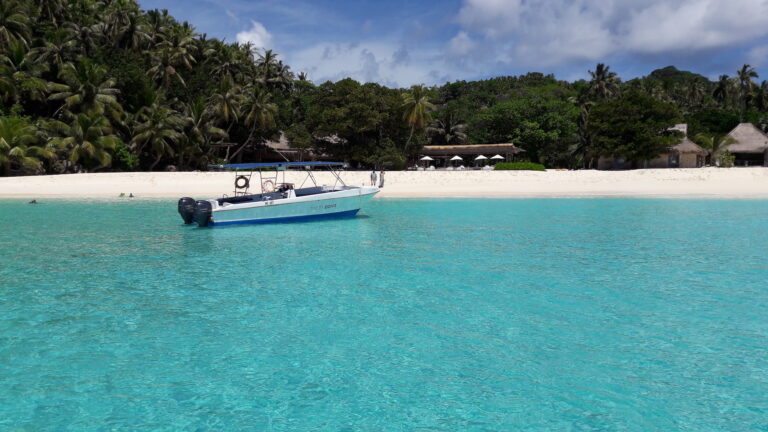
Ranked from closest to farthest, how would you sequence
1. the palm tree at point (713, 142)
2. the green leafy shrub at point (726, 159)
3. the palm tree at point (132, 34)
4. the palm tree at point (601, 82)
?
the palm tree at point (132, 34) → the green leafy shrub at point (726, 159) → the palm tree at point (713, 142) → the palm tree at point (601, 82)

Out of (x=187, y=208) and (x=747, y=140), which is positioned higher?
(x=747, y=140)

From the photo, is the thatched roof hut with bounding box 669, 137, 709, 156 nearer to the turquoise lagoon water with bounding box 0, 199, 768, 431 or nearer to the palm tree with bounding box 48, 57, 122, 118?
the turquoise lagoon water with bounding box 0, 199, 768, 431

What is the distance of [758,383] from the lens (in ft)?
20.6

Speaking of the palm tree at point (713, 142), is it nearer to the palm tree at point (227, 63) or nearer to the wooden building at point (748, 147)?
the wooden building at point (748, 147)

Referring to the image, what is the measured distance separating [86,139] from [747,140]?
6312cm

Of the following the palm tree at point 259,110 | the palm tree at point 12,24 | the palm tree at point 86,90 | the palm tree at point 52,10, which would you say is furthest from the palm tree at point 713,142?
the palm tree at point 52,10

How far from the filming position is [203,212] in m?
20.3

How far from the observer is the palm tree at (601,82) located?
236 feet

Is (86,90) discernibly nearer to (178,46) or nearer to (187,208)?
(178,46)

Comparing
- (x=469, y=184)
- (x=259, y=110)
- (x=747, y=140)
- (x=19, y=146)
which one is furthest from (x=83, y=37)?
(x=747, y=140)

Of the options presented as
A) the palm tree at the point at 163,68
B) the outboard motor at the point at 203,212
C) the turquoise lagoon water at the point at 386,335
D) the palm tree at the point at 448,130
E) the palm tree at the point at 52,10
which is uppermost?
the palm tree at the point at 52,10

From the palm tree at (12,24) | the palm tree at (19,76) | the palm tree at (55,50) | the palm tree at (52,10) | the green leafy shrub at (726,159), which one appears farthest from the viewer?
the green leafy shrub at (726,159)

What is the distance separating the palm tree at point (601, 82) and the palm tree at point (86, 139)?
56.6 meters

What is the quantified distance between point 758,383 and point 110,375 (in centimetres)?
732
